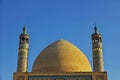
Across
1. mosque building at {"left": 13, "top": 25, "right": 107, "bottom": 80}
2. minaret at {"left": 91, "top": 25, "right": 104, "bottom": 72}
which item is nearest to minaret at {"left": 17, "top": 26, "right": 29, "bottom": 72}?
mosque building at {"left": 13, "top": 25, "right": 107, "bottom": 80}

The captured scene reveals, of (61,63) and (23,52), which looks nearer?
(61,63)

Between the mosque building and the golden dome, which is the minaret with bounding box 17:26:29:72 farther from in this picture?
the golden dome

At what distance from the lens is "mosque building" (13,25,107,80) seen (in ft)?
46.4

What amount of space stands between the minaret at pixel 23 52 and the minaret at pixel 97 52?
369 centimetres

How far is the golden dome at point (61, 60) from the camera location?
49.7 feet

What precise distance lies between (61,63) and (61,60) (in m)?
0.19

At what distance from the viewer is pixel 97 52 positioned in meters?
15.5

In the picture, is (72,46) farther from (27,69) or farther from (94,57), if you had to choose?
(27,69)

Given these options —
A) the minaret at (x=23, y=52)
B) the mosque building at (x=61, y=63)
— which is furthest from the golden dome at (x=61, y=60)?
the minaret at (x=23, y=52)

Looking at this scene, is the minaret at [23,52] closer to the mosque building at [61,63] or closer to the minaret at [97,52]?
the mosque building at [61,63]

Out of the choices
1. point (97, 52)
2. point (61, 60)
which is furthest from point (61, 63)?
point (97, 52)

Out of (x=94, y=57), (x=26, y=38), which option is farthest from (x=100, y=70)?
(x=26, y=38)

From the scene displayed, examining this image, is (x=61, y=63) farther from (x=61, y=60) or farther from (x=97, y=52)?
(x=97, y=52)

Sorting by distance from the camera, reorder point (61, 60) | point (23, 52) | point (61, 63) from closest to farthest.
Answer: point (61, 63), point (61, 60), point (23, 52)
